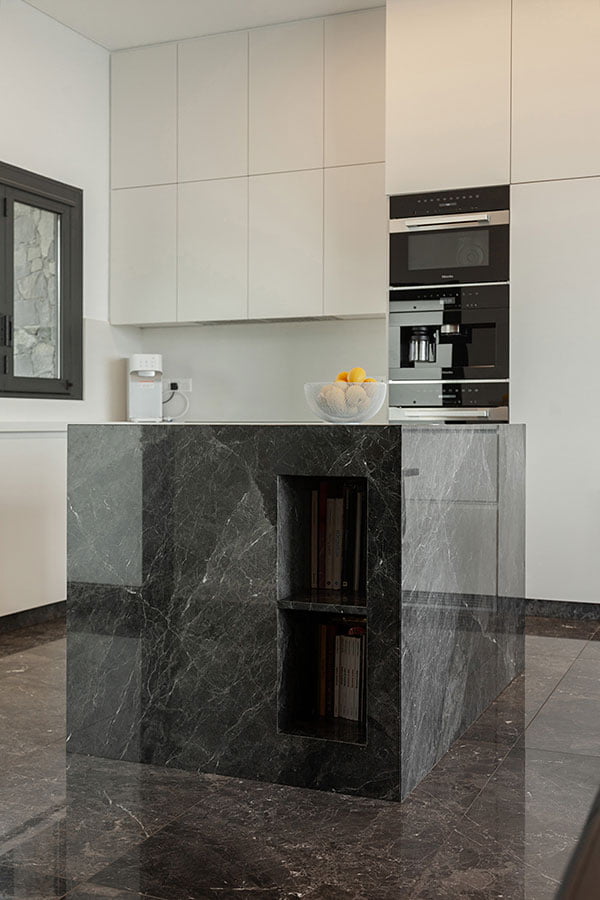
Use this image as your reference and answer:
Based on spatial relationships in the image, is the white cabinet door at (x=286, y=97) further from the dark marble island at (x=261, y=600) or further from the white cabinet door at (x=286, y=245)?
the dark marble island at (x=261, y=600)

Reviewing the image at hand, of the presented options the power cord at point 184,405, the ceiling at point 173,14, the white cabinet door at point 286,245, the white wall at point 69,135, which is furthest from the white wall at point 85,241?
the white cabinet door at point 286,245

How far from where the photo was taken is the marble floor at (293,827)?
178 centimetres

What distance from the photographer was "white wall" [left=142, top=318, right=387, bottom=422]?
498 centimetres

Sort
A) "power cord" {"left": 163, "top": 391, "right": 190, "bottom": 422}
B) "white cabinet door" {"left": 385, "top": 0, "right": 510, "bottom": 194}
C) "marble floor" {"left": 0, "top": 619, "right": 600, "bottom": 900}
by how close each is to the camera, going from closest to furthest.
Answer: "marble floor" {"left": 0, "top": 619, "right": 600, "bottom": 900} → "white cabinet door" {"left": 385, "top": 0, "right": 510, "bottom": 194} → "power cord" {"left": 163, "top": 391, "right": 190, "bottom": 422}

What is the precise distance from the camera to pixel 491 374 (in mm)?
4281

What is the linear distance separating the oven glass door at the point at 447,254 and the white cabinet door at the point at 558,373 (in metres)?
0.07

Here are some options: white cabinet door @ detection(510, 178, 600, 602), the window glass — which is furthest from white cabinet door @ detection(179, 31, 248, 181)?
white cabinet door @ detection(510, 178, 600, 602)

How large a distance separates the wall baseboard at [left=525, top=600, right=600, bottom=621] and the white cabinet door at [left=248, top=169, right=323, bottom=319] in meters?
1.72

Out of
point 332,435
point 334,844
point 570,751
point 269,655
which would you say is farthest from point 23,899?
point 570,751

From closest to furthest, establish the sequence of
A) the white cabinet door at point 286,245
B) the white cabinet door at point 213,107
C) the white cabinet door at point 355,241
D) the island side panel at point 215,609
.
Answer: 1. the island side panel at point 215,609
2. the white cabinet door at point 355,241
3. the white cabinet door at point 286,245
4. the white cabinet door at point 213,107

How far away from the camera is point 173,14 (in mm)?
4707

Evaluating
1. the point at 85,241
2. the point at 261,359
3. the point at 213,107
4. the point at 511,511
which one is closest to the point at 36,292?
the point at 85,241

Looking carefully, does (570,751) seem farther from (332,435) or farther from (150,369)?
(150,369)

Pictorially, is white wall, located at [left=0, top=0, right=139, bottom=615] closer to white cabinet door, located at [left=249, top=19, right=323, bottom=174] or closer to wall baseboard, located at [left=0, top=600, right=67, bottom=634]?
wall baseboard, located at [left=0, top=600, right=67, bottom=634]
